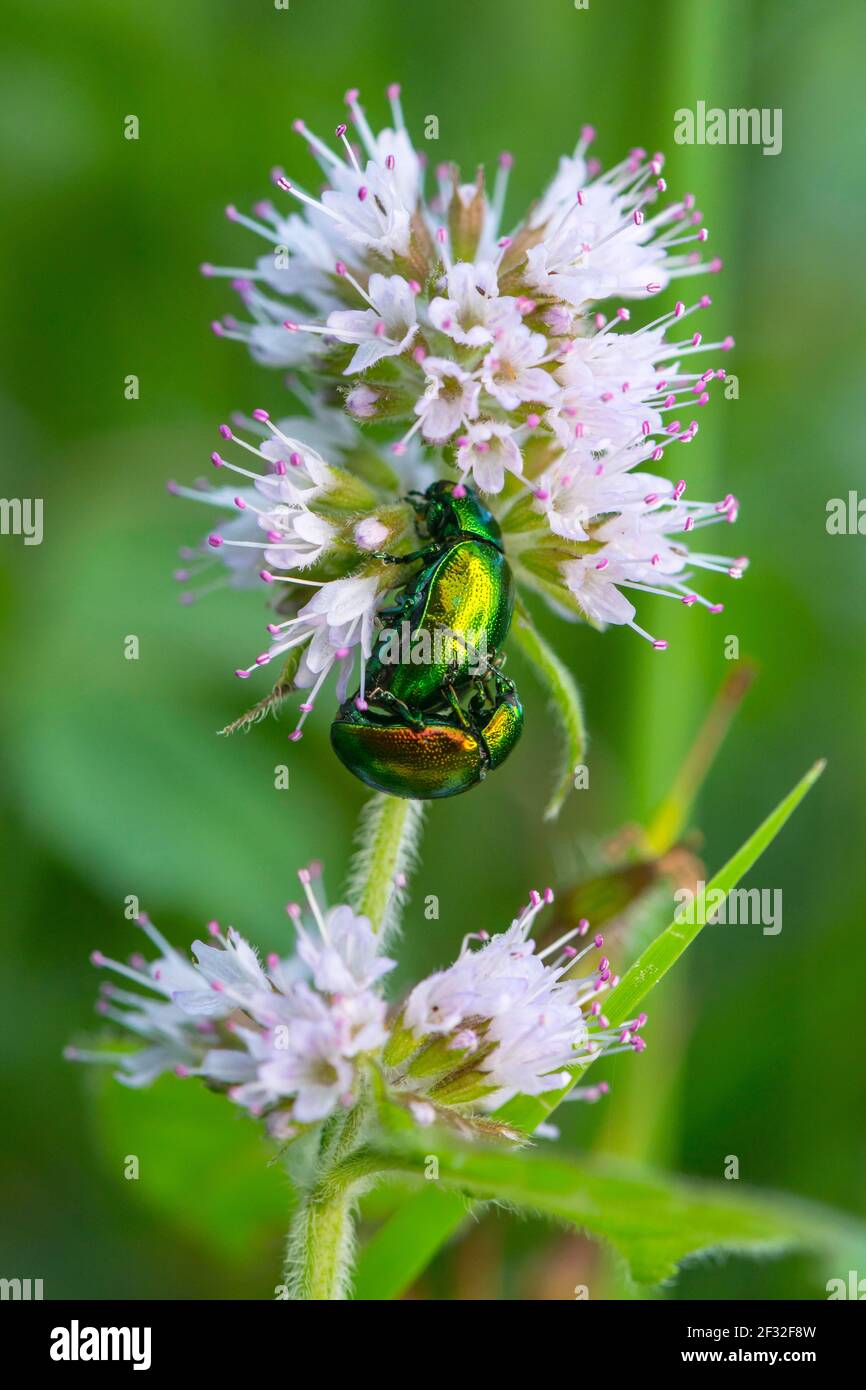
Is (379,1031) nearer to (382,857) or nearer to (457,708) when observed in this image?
(382,857)

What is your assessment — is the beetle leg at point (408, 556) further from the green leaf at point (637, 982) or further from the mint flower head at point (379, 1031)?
the green leaf at point (637, 982)

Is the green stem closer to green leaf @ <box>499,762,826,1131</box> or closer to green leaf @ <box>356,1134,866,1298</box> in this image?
green leaf @ <box>499,762,826,1131</box>

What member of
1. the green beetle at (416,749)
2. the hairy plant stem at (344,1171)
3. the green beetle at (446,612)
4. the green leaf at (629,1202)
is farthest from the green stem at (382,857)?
the green leaf at (629,1202)

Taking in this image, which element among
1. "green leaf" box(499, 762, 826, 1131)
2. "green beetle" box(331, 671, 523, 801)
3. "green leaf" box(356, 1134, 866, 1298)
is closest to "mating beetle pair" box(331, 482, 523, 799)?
"green beetle" box(331, 671, 523, 801)

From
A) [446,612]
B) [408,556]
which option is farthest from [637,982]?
[408,556]

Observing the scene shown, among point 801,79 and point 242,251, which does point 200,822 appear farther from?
point 801,79

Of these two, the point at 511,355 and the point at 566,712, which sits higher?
the point at 511,355
